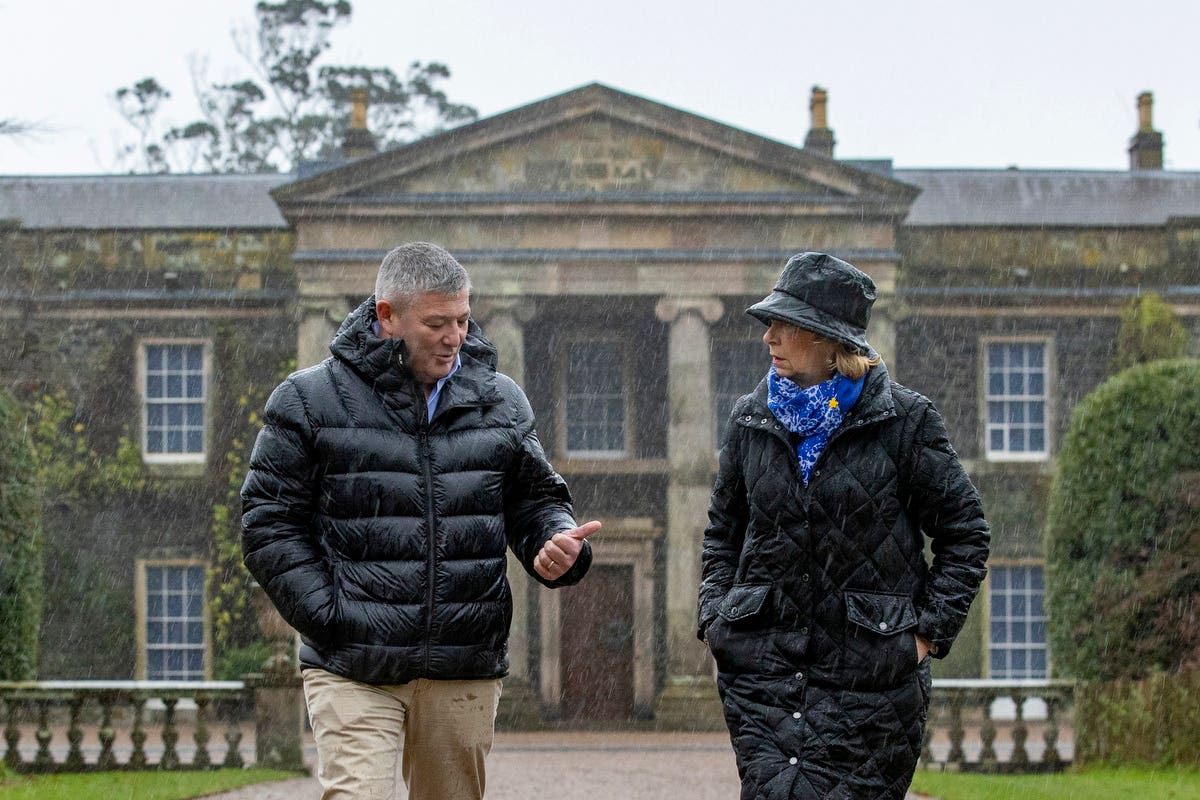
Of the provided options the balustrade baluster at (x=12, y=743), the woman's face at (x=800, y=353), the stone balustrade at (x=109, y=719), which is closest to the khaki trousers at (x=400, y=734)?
the woman's face at (x=800, y=353)

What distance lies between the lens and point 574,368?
73.6 ft

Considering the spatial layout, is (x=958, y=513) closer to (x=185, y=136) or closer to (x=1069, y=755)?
(x=1069, y=755)

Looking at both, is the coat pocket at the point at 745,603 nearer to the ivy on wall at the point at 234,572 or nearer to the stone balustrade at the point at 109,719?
the stone balustrade at the point at 109,719

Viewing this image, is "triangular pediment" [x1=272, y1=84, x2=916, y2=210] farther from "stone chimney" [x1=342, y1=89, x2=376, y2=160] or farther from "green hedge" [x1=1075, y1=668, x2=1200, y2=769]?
"green hedge" [x1=1075, y1=668, x2=1200, y2=769]

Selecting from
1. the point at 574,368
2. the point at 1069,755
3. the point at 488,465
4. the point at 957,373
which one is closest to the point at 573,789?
the point at 1069,755

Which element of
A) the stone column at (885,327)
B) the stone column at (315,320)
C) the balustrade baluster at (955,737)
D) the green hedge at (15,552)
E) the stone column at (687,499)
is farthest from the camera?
the stone column at (885,327)

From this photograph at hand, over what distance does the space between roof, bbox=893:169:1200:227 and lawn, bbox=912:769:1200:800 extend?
→ 14715 mm

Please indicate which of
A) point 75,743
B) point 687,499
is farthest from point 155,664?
point 75,743

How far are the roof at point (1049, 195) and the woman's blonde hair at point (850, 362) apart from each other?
21.9m

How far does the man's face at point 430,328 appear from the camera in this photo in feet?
14.1

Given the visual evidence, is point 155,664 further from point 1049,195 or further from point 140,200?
point 1049,195

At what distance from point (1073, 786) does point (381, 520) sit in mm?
8061

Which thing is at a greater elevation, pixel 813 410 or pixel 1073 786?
pixel 813 410

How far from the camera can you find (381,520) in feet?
13.8
